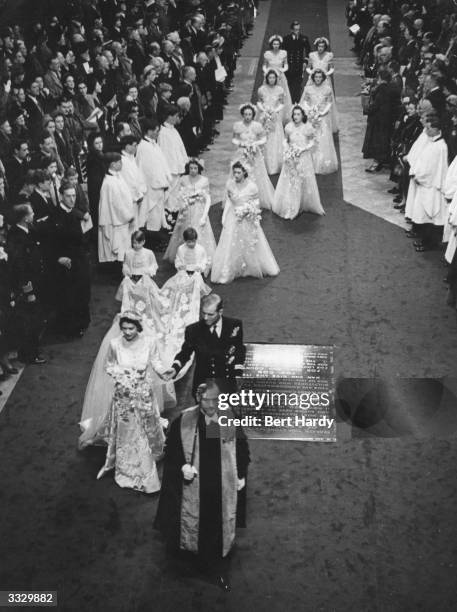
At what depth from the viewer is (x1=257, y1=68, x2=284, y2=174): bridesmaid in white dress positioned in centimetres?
1317

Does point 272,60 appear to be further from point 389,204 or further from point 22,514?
point 22,514

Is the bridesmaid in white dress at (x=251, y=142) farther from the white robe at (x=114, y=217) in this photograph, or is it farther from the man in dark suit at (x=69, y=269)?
the man in dark suit at (x=69, y=269)

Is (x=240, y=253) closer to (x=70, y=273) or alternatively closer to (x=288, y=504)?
(x=70, y=273)

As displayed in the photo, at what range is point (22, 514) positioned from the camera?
6602 millimetres

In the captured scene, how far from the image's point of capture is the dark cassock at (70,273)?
8.79 meters

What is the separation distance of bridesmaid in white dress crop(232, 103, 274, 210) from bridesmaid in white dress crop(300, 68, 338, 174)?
1.56 metres

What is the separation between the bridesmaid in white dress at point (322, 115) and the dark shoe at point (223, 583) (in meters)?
8.65

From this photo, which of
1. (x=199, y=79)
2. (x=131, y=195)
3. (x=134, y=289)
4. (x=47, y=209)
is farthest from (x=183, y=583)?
(x=199, y=79)

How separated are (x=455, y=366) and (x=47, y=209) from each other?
14.9ft

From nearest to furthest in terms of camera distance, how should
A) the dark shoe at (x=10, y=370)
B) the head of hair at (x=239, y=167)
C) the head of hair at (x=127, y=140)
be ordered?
the dark shoe at (x=10, y=370), the head of hair at (x=239, y=167), the head of hair at (x=127, y=140)

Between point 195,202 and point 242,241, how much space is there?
0.73m

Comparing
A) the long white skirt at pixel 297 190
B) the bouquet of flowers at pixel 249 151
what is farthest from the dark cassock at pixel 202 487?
the bouquet of flowers at pixel 249 151

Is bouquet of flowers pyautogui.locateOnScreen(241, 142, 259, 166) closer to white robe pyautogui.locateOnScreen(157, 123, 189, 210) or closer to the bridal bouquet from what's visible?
the bridal bouquet

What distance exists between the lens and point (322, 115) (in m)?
13.2
